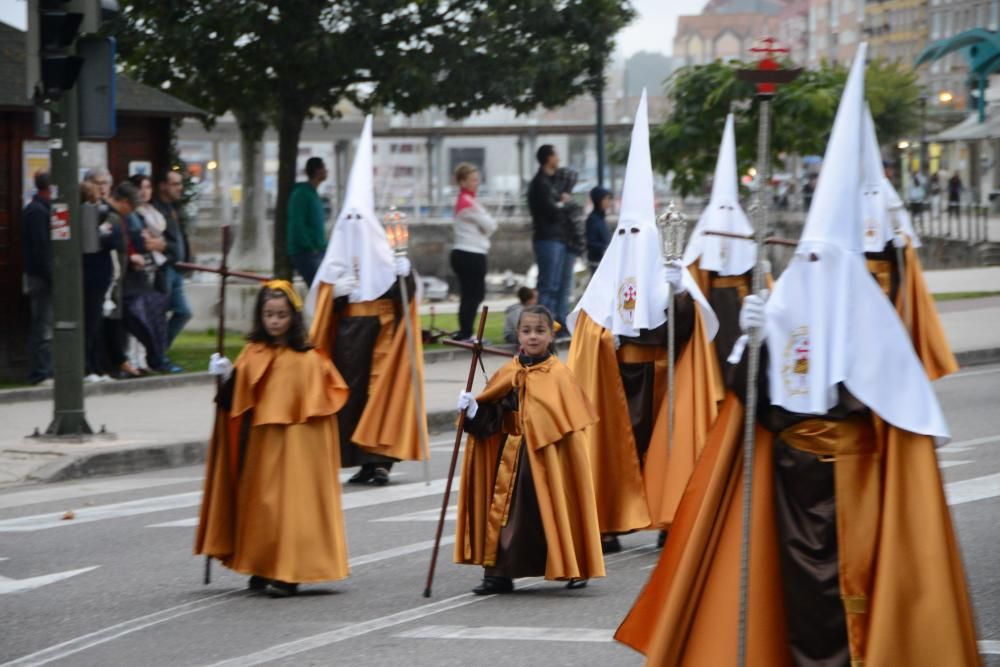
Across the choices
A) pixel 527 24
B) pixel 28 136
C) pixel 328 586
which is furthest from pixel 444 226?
pixel 328 586

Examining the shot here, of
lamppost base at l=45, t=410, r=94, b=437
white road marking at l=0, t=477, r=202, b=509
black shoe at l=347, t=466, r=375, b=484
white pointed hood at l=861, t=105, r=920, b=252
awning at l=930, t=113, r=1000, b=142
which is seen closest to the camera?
white road marking at l=0, t=477, r=202, b=509

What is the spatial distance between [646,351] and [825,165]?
4.33m

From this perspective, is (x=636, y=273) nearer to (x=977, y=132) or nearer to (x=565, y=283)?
(x=565, y=283)

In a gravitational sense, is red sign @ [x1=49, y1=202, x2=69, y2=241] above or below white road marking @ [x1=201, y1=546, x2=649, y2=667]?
above

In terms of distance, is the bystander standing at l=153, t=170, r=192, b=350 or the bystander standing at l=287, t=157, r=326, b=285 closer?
the bystander standing at l=153, t=170, r=192, b=350

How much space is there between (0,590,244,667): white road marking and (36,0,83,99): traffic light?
5.32 metres

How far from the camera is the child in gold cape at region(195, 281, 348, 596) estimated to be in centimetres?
861

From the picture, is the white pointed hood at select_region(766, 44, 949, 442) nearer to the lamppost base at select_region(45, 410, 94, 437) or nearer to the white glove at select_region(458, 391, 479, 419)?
the white glove at select_region(458, 391, 479, 419)

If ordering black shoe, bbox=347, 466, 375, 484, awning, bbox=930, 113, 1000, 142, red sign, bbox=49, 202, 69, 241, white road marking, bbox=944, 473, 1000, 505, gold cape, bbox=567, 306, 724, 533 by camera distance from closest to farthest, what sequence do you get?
1. gold cape, bbox=567, 306, 724, 533
2. white road marking, bbox=944, 473, 1000, 505
3. black shoe, bbox=347, 466, 375, 484
4. red sign, bbox=49, 202, 69, 241
5. awning, bbox=930, 113, 1000, 142

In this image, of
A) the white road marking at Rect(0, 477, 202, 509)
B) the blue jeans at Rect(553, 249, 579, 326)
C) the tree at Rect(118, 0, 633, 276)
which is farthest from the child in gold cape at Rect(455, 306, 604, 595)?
the tree at Rect(118, 0, 633, 276)

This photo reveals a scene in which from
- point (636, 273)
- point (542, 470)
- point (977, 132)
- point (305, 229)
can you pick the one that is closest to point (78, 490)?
point (636, 273)

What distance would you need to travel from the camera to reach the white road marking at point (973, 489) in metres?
10.8

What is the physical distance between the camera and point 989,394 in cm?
1697

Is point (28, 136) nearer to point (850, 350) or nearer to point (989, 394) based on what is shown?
point (989, 394)
